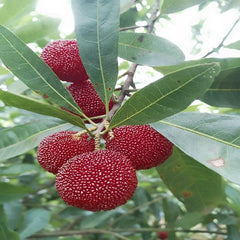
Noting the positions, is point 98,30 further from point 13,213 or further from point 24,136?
point 13,213

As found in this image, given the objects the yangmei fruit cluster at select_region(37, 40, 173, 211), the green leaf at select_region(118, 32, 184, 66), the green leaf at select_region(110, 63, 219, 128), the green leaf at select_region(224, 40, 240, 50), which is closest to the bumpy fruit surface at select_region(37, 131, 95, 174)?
the yangmei fruit cluster at select_region(37, 40, 173, 211)

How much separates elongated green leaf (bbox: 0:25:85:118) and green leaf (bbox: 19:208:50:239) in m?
1.01

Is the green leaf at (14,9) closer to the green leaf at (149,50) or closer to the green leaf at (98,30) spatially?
the green leaf at (149,50)

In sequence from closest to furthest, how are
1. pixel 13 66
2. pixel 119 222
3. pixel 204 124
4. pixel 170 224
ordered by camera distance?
pixel 13 66 → pixel 204 124 → pixel 170 224 → pixel 119 222

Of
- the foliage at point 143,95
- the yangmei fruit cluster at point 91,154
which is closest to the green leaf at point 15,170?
the foliage at point 143,95

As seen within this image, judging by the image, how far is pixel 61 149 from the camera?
0.78m

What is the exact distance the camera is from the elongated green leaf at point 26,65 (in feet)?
2.20

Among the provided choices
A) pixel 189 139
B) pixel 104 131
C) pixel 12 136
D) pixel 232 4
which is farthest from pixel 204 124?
pixel 232 4

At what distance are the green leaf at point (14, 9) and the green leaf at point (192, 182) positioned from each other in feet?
2.21

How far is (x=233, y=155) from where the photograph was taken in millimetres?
708

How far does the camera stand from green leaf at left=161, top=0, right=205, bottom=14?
1177 millimetres

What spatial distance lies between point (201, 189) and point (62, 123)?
1.62ft

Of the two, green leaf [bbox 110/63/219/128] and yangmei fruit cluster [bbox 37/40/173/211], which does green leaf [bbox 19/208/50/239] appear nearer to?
yangmei fruit cluster [bbox 37/40/173/211]

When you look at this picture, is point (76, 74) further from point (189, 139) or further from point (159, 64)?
point (189, 139)
